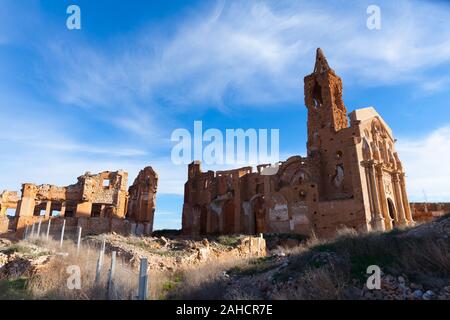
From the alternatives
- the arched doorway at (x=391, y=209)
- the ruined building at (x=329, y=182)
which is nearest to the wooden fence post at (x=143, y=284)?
the ruined building at (x=329, y=182)

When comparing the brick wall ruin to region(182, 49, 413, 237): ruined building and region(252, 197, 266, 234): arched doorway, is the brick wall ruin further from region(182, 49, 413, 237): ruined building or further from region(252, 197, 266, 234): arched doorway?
region(252, 197, 266, 234): arched doorway

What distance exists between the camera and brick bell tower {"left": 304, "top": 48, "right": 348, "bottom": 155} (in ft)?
95.0

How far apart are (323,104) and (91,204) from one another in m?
23.9

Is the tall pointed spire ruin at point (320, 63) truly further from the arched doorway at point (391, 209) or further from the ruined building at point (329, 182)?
the arched doorway at point (391, 209)

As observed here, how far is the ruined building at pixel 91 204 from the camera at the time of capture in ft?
91.5

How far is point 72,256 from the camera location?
11867 mm

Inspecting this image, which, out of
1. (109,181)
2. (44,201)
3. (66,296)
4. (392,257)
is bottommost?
(66,296)

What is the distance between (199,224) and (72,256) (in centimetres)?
2522

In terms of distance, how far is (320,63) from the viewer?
1325 inches

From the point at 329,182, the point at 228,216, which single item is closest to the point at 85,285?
the point at 329,182

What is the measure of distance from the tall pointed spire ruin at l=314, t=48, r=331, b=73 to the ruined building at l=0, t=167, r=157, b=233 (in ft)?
66.3

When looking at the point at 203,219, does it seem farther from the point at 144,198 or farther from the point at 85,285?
the point at 85,285
